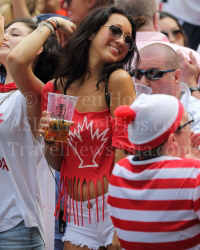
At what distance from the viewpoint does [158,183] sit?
1891 millimetres

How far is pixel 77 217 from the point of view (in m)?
2.69

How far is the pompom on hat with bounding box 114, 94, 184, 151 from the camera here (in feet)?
6.27

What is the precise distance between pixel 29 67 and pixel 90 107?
21.2 inches

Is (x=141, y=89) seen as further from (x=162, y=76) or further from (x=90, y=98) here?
(x=90, y=98)

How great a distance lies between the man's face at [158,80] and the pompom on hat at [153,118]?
1.22 metres

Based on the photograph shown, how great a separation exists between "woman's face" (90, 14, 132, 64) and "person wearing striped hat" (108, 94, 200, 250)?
862mm

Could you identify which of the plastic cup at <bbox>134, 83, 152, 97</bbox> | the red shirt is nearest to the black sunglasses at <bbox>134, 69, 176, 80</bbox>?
the plastic cup at <bbox>134, 83, 152, 97</bbox>

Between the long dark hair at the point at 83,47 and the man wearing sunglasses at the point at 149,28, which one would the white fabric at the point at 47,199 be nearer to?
the long dark hair at the point at 83,47

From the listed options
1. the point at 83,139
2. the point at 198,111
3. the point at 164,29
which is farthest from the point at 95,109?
the point at 164,29

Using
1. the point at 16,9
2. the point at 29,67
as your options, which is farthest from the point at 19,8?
the point at 29,67

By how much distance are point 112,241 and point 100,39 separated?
1.30 meters

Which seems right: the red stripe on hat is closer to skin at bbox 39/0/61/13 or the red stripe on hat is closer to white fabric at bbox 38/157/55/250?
white fabric at bbox 38/157/55/250

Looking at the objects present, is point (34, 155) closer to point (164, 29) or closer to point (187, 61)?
point (187, 61)

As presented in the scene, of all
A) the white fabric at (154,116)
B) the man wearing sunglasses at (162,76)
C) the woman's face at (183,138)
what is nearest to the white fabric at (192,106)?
the man wearing sunglasses at (162,76)
